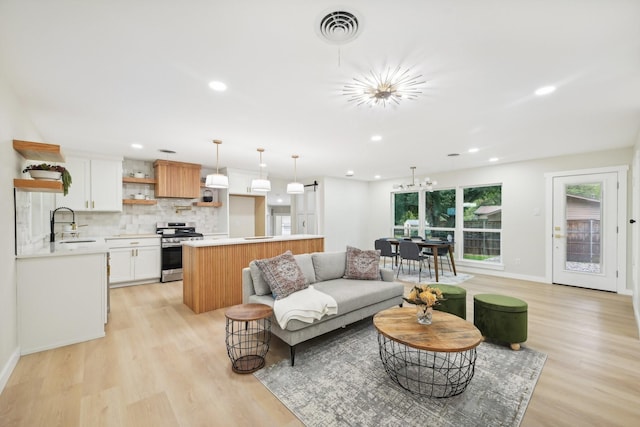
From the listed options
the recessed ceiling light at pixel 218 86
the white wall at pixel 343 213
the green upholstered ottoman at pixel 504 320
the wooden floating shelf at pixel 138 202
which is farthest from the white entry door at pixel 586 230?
the wooden floating shelf at pixel 138 202

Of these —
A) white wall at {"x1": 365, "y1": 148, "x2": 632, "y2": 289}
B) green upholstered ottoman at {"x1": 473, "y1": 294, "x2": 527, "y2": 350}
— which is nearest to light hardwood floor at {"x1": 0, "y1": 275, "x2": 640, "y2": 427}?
green upholstered ottoman at {"x1": 473, "y1": 294, "x2": 527, "y2": 350}

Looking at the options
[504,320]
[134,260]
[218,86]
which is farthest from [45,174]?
[504,320]

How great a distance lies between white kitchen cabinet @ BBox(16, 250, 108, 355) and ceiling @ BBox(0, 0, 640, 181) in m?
1.64

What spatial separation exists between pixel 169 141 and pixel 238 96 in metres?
2.16

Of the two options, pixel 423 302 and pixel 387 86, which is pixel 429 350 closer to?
pixel 423 302

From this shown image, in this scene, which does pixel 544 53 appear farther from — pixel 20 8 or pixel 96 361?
pixel 96 361

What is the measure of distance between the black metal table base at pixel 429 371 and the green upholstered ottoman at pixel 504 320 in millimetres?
454

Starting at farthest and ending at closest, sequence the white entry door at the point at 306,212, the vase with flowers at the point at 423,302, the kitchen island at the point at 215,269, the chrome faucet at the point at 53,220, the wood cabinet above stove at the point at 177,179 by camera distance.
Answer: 1. the white entry door at the point at 306,212
2. the wood cabinet above stove at the point at 177,179
3. the chrome faucet at the point at 53,220
4. the kitchen island at the point at 215,269
5. the vase with flowers at the point at 423,302

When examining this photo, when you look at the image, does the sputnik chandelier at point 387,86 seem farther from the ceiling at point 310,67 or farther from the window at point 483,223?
the window at point 483,223

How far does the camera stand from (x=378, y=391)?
2.06 meters

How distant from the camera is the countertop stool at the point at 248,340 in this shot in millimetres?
2338

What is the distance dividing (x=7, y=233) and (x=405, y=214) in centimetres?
763

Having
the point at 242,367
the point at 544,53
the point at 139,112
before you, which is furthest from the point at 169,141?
the point at 544,53

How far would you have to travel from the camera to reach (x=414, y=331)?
2094 millimetres
